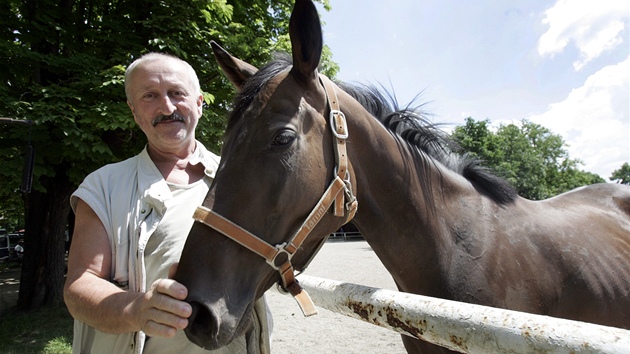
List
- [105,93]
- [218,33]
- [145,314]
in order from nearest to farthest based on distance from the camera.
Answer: [145,314], [105,93], [218,33]

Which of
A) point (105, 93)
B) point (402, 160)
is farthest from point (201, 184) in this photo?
point (105, 93)

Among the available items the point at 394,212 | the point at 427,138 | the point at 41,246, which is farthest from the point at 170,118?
the point at 41,246

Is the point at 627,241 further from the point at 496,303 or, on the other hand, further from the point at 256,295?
the point at 256,295

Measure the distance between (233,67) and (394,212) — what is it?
1067 millimetres

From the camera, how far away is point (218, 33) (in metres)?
Answer: 6.07

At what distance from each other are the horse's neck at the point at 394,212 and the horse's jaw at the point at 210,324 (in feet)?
2.63

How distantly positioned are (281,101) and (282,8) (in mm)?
7465

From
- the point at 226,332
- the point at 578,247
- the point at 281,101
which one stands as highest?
the point at 281,101

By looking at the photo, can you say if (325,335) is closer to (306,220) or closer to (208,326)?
(306,220)

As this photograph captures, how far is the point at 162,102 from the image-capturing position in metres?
1.75

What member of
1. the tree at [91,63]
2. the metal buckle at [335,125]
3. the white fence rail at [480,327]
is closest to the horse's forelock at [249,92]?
the metal buckle at [335,125]

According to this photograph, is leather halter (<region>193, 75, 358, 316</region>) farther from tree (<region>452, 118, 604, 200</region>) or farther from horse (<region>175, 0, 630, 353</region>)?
tree (<region>452, 118, 604, 200</region>)

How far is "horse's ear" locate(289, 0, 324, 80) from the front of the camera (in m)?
1.57

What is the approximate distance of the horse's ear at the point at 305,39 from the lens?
1567 millimetres
